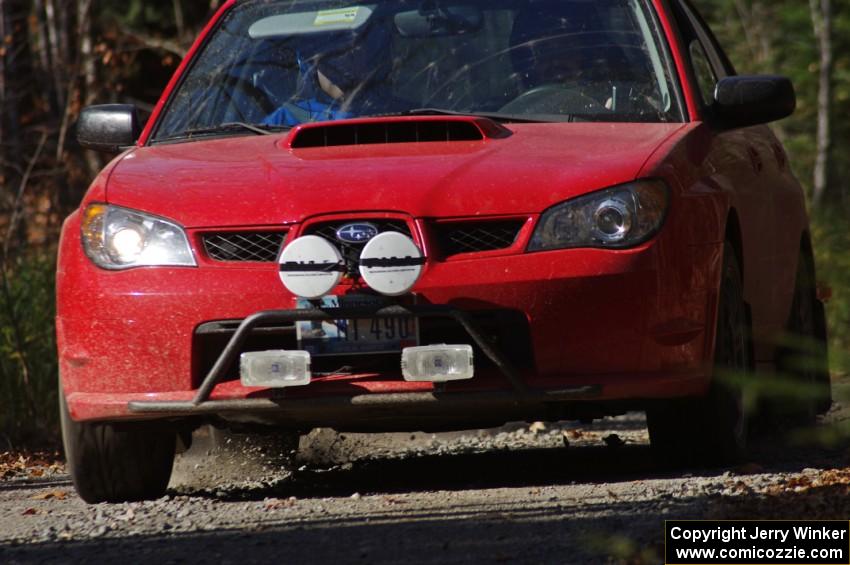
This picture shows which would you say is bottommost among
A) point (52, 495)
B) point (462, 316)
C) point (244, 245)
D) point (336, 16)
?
point (52, 495)

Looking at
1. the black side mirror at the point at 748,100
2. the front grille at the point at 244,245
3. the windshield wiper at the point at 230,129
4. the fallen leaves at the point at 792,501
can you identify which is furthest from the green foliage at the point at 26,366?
the fallen leaves at the point at 792,501

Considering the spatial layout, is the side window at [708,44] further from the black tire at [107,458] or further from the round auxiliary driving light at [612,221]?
the black tire at [107,458]

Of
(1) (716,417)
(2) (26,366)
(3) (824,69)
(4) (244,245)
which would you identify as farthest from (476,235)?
(3) (824,69)

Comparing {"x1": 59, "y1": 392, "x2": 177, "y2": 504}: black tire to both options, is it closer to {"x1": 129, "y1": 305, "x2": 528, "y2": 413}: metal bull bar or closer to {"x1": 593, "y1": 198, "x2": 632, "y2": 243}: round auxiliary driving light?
{"x1": 129, "y1": 305, "x2": 528, "y2": 413}: metal bull bar

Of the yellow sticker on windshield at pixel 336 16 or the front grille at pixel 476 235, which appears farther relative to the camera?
the yellow sticker on windshield at pixel 336 16

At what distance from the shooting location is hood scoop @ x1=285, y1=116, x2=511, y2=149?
18.9ft

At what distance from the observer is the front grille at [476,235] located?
5215 millimetres

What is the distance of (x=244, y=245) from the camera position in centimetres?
530

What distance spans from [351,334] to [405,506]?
541 millimetres

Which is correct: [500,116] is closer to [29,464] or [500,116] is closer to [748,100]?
[748,100]

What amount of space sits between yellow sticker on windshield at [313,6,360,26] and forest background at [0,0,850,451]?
6.05 feet

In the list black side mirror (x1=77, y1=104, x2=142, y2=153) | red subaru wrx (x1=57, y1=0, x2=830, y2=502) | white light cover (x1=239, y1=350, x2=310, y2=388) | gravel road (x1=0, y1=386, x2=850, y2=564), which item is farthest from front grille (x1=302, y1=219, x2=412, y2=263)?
black side mirror (x1=77, y1=104, x2=142, y2=153)

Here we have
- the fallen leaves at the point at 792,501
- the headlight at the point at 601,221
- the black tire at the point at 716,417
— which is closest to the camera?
the fallen leaves at the point at 792,501

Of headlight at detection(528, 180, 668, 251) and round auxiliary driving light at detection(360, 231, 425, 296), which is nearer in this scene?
round auxiliary driving light at detection(360, 231, 425, 296)
